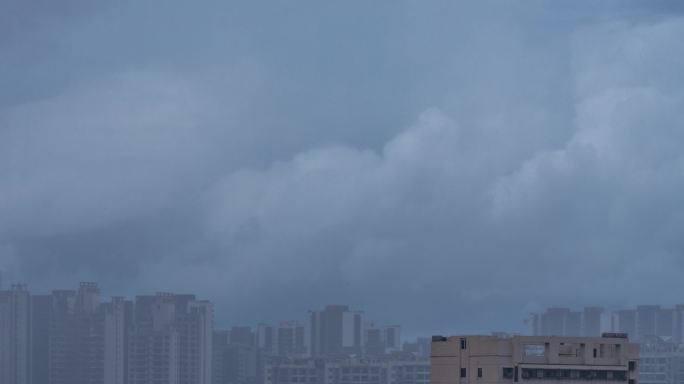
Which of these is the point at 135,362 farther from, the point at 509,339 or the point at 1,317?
the point at 509,339

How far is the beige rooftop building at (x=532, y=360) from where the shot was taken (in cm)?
3453

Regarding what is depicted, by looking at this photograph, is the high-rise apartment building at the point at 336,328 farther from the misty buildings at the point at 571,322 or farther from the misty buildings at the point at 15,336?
the misty buildings at the point at 15,336

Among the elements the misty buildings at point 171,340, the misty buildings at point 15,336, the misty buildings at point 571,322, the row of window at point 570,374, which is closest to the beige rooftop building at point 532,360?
the row of window at point 570,374

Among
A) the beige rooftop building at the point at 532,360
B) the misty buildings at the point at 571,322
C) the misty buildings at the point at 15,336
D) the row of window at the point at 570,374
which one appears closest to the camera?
the beige rooftop building at the point at 532,360

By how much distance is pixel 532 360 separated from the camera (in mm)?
34812

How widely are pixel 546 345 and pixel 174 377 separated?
128 ft

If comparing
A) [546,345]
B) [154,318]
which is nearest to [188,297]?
[154,318]

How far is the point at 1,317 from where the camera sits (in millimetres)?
67062

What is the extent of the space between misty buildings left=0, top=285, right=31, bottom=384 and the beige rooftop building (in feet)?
111

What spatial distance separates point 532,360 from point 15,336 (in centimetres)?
3671

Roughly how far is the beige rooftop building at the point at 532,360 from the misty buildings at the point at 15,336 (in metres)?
33.8

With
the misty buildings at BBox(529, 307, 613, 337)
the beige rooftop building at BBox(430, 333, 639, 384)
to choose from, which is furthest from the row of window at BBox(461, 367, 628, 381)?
the misty buildings at BBox(529, 307, 613, 337)

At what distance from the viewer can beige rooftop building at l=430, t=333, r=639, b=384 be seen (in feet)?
113

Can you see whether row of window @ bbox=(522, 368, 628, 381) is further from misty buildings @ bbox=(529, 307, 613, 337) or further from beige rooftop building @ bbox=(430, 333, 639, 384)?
misty buildings @ bbox=(529, 307, 613, 337)
